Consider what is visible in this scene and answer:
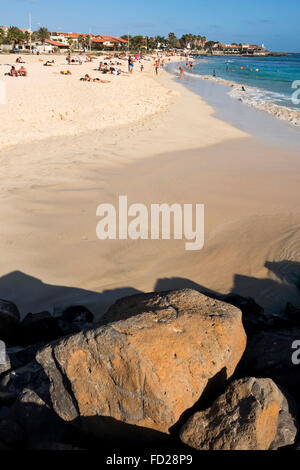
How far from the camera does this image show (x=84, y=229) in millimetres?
6957

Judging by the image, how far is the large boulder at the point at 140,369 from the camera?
2508 mm

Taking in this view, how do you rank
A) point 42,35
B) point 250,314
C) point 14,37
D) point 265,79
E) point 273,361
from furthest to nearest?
point 42,35 < point 14,37 < point 265,79 < point 250,314 < point 273,361

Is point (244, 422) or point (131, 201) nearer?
point (244, 422)

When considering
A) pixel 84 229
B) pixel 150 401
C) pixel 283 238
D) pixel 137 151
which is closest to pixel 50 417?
pixel 150 401

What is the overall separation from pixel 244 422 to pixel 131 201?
609 centimetres

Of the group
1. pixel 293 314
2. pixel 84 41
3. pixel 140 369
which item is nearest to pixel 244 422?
pixel 140 369

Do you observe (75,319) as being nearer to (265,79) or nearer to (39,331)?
(39,331)

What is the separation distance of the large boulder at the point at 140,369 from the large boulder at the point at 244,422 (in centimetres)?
14

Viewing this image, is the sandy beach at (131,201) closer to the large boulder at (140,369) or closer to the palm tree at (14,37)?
the large boulder at (140,369)

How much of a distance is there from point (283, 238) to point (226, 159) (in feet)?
17.4

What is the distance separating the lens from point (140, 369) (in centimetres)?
249

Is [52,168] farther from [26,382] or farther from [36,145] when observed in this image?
[26,382]

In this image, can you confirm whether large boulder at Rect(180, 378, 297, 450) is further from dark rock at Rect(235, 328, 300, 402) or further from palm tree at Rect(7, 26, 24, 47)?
palm tree at Rect(7, 26, 24, 47)

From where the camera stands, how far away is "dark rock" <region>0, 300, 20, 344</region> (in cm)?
420
